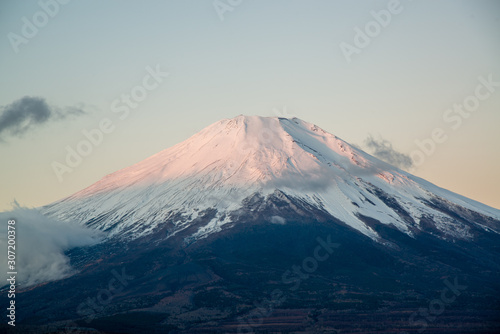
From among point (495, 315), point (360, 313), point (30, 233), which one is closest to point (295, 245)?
point (360, 313)

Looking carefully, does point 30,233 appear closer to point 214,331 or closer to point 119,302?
point 119,302

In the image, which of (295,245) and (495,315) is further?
(295,245)

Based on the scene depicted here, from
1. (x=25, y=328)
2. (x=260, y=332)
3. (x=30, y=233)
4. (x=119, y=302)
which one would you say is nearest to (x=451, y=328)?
(x=260, y=332)

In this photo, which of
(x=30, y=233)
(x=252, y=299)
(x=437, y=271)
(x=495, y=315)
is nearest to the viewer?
(x=495, y=315)

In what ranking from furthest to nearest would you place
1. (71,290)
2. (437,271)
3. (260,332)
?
(437,271), (71,290), (260,332)

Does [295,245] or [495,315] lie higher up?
[295,245]

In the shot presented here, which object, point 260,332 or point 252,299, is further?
point 252,299

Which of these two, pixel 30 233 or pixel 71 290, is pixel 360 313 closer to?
pixel 71 290

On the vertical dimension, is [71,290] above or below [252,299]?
above

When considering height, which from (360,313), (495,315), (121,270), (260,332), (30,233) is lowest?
(495,315)
